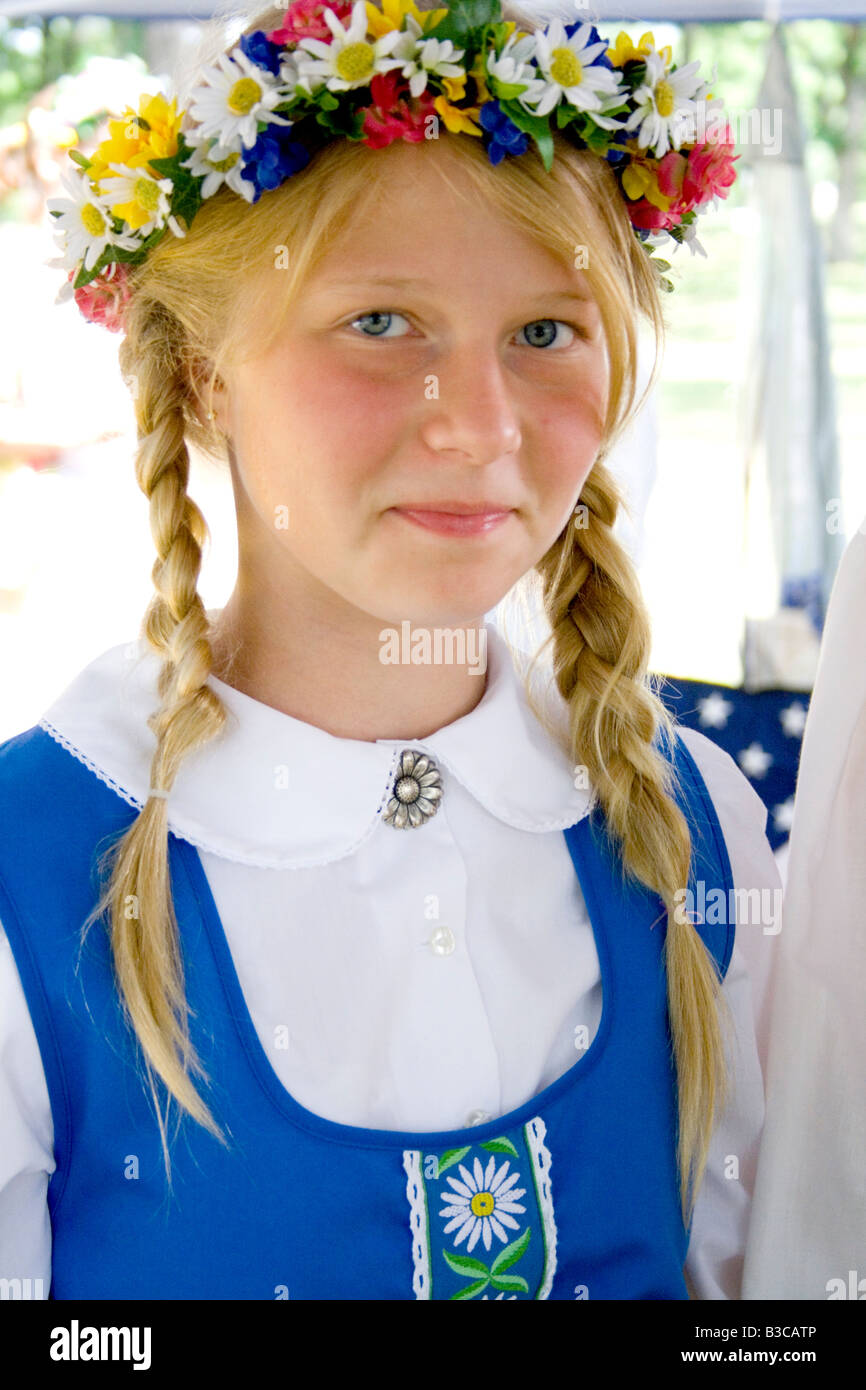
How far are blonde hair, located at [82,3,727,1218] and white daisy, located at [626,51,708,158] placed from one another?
0.14 ft

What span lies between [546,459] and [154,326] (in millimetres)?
361

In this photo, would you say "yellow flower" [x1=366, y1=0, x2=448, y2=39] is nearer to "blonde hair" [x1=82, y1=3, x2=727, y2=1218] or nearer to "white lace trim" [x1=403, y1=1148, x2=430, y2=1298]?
"blonde hair" [x1=82, y1=3, x2=727, y2=1218]

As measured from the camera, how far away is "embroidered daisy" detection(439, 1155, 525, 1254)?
1.02 meters

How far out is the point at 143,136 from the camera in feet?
3.35

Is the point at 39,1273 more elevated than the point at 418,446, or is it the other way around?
the point at 418,446

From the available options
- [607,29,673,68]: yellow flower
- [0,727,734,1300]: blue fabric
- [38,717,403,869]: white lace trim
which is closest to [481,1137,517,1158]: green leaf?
[0,727,734,1300]: blue fabric

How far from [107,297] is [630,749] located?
2.01ft

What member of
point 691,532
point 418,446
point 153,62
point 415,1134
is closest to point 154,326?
point 418,446

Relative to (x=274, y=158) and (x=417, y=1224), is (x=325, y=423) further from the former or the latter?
(x=417, y=1224)

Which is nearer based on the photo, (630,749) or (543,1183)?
(543,1183)

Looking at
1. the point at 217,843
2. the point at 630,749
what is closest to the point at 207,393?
the point at 217,843
